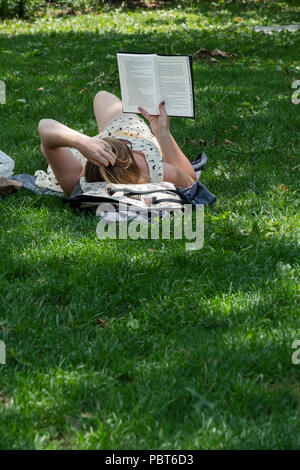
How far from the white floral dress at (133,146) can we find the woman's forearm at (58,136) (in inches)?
12.1

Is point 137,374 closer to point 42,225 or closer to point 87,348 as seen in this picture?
point 87,348

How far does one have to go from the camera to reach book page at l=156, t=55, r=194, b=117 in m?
3.91

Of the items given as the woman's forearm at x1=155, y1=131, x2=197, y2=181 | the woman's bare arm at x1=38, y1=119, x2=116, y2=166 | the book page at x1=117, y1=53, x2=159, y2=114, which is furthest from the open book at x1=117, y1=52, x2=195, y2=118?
the woman's bare arm at x1=38, y1=119, x2=116, y2=166

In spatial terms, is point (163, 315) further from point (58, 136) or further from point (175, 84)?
point (175, 84)

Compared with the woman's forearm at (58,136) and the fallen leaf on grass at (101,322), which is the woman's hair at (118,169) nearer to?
the woman's forearm at (58,136)

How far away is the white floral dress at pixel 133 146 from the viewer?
13.2 ft

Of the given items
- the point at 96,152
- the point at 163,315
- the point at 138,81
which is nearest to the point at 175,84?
the point at 138,81

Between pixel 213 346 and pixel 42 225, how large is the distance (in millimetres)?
1481

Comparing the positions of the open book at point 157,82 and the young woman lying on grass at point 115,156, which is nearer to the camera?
the young woman lying on grass at point 115,156

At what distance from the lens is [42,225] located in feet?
11.7

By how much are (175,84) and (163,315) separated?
5.97 ft

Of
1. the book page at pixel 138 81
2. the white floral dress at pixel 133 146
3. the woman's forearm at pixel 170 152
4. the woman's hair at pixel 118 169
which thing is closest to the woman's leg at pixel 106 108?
the white floral dress at pixel 133 146

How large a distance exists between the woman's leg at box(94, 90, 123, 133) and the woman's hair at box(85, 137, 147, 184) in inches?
33.9

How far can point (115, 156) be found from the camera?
374 cm
